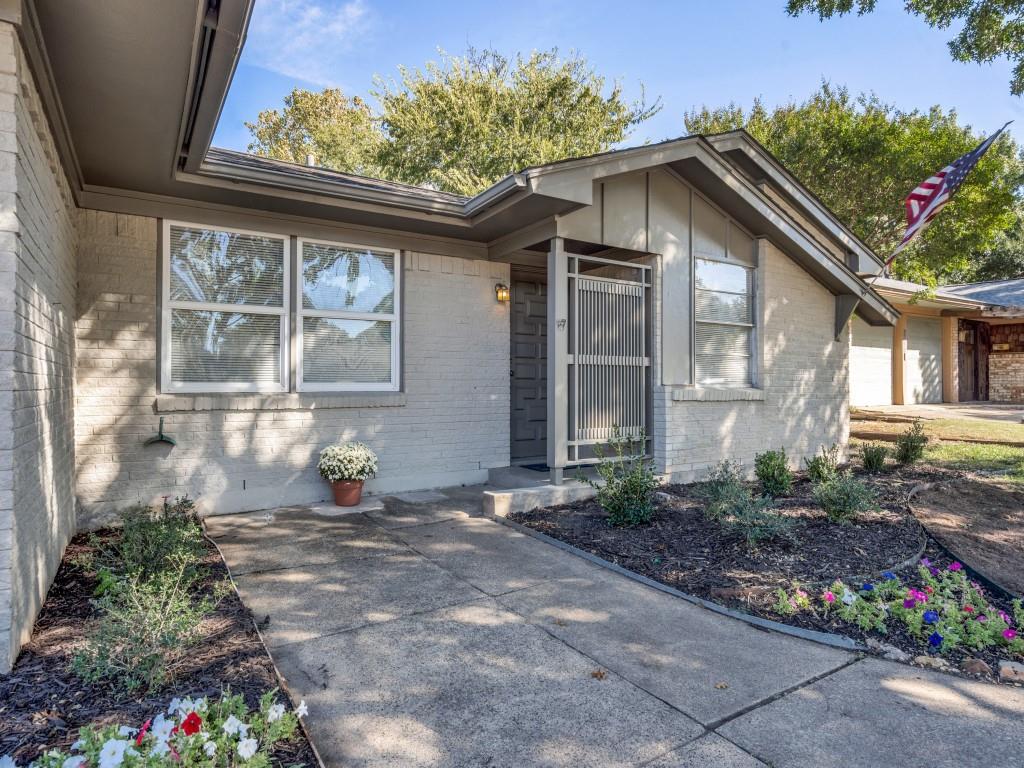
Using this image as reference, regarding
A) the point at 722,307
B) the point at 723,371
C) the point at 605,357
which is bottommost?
the point at 723,371

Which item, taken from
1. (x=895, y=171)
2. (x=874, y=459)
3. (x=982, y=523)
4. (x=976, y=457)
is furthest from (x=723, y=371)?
(x=895, y=171)

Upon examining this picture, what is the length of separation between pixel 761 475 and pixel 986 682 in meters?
3.68

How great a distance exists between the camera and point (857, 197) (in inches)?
509

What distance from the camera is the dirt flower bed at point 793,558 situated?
3.24 meters

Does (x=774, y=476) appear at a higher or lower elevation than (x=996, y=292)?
lower

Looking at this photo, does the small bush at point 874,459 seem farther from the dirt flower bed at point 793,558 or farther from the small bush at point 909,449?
the dirt flower bed at point 793,558

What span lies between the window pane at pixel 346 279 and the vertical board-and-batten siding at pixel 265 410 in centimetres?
23

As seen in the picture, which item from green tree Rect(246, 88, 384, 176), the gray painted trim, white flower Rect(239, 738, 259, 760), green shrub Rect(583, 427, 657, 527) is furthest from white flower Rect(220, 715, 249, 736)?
green tree Rect(246, 88, 384, 176)

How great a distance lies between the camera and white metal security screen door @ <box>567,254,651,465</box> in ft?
19.7

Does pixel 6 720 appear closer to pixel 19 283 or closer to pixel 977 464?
pixel 19 283

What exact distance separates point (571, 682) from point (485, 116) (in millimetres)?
19920

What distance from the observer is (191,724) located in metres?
1.67

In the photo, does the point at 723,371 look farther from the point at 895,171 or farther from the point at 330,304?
the point at 895,171

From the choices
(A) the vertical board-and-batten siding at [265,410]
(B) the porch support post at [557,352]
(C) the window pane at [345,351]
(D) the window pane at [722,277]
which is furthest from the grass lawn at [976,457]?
(C) the window pane at [345,351]
